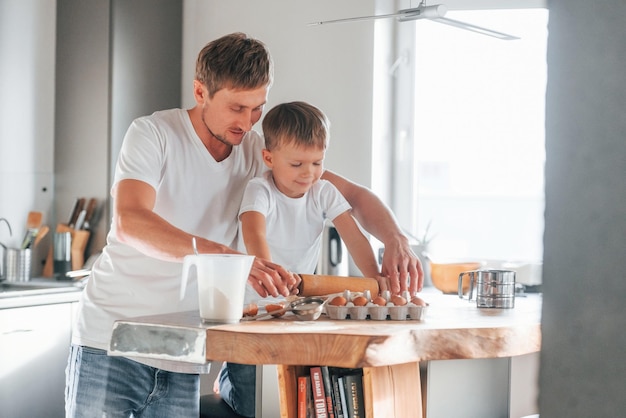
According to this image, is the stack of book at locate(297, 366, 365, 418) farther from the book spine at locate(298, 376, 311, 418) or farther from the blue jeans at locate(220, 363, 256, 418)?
the blue jeans at locate(220, 363, 256, 418)

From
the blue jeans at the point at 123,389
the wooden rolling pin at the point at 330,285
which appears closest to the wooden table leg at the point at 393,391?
the wooden rolling pin at the point at 330,285

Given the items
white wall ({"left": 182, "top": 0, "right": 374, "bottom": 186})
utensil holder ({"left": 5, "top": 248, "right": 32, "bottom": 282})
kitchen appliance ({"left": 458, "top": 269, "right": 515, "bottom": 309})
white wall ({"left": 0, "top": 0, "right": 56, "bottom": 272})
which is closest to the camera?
kitchen appliance ({"left": 458, "top": 269, "right": 515, "bottom": 309})

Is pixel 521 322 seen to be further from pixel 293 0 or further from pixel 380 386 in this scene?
pixel 293 0

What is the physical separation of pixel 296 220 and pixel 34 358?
1.65 meters

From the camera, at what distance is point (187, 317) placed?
4.98ft

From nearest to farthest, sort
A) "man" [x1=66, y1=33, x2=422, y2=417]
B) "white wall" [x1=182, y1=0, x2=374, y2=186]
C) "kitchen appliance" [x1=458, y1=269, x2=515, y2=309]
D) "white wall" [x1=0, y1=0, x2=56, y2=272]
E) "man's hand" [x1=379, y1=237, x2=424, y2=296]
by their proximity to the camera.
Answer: "man" [x1=66, y1=33, x2=422, y2=417] → "man's hand" [x1=379, y1=237, x2=424, y2=296] → "kitchen appliance" [x1=458, y1=269, x2=515, y2=309] → "white wall" [x1=0, y1=0, x2=56, y2=272] → "white wall" [x1=182, y1=0, x2=374, y2=186]

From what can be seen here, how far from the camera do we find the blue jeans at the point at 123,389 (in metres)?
1.71

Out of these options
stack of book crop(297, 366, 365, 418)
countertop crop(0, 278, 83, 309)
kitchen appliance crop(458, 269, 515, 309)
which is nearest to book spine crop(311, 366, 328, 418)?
stack of book crop(297, 366, 365, 418)

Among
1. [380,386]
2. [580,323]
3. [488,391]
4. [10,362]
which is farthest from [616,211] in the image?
[10,362]

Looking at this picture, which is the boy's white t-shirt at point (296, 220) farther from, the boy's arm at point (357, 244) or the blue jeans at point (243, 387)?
the blue jeans at point (243, 387)

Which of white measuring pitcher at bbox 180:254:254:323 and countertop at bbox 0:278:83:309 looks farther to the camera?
countertop at bbox 0:278:83:309

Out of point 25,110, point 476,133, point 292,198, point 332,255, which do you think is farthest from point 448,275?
point 25,110

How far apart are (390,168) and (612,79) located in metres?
3.77

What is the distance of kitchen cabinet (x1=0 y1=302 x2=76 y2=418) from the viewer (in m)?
3.00
